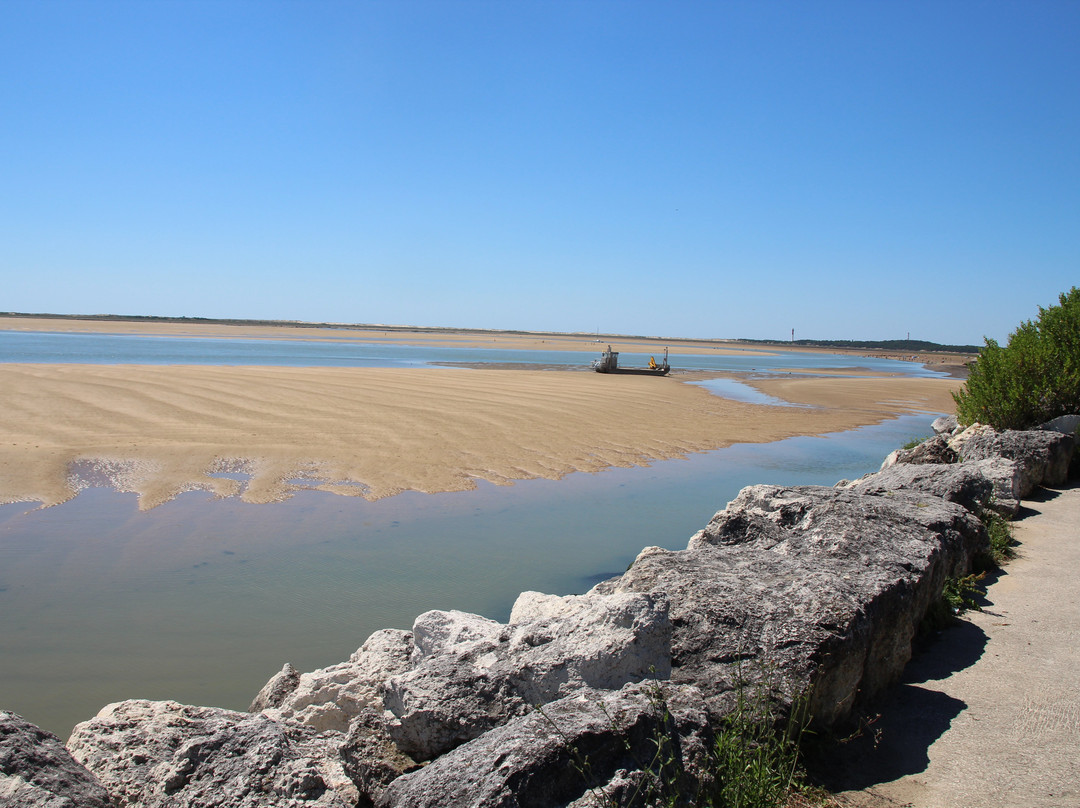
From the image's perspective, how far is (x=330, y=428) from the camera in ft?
46.9

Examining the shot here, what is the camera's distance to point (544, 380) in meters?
28.0

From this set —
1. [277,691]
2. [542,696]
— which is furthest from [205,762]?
[542,696]

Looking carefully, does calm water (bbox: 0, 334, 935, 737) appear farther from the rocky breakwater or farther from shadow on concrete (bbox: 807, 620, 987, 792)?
shadow on concrete (bbox: 807, 620, 987, 792)

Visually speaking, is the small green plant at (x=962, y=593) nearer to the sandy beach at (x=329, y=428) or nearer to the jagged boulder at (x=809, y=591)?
the jagged boulder at (x=809, y=591)

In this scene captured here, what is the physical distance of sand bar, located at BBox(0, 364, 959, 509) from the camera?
10.6 metres

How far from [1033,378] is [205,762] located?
524 inches

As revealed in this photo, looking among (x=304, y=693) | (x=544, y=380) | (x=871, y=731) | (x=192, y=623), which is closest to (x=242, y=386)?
(x=544, y=380)

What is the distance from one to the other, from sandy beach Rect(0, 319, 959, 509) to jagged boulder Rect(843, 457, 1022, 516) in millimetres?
5137

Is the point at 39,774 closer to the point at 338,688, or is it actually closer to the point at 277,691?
the point at 338,688

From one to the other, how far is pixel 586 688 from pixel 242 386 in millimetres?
18739

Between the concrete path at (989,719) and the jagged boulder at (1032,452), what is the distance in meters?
4.42

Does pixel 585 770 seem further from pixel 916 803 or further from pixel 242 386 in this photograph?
pixel 242 386

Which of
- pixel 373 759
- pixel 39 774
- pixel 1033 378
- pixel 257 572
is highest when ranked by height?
pixel 1033 378

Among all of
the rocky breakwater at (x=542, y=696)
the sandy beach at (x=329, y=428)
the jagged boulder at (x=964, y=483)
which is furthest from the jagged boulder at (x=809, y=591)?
the sandy beach at (x=329, y=428)
